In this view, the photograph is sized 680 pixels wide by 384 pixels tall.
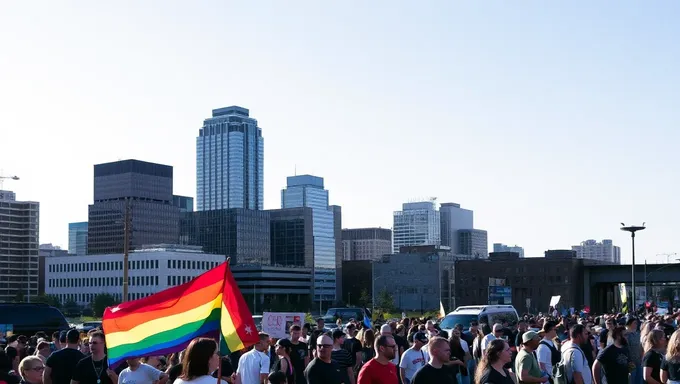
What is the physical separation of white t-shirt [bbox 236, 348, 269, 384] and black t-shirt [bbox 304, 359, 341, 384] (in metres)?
1.74

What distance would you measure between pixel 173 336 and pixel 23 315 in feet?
81.7

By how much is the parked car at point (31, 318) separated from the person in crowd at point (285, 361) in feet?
64.1

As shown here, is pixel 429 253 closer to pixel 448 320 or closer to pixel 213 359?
pixel 448 320

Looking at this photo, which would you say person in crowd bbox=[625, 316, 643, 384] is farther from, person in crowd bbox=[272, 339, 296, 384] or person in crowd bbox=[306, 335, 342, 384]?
person in crowd bbox=[306, 335, 342, 384]

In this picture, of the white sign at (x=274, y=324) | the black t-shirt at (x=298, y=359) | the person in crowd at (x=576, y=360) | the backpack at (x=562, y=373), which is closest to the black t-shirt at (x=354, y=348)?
the black t-shirt at (x=298, y=359)

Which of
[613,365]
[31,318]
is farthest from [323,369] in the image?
[31,318]

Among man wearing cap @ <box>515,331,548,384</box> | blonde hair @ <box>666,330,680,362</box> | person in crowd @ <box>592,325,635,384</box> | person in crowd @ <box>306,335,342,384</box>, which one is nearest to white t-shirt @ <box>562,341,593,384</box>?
person in crowd @ <box>592,325,635,384</box>

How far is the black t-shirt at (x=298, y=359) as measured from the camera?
16328 mm

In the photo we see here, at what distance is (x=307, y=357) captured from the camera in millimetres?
17078

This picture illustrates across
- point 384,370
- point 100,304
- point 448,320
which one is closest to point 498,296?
point 448,320

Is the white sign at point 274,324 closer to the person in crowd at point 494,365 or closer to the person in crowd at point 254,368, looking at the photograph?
the person in crowd at point 254,368

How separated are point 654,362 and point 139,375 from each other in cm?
637

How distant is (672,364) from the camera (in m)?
11.8

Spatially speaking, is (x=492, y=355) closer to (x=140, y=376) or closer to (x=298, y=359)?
(x=140, y=376)
